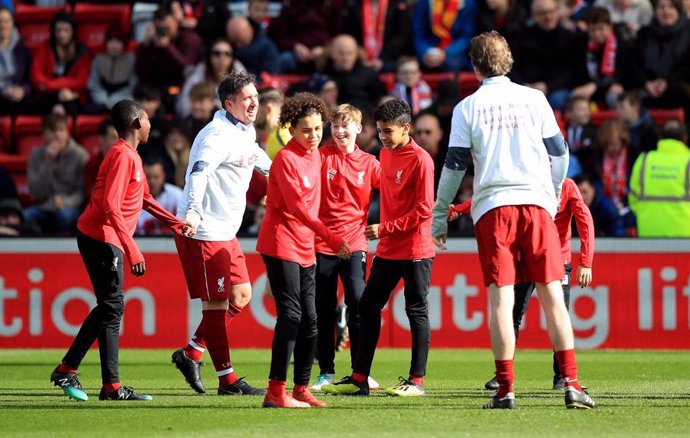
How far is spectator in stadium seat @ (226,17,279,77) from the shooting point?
18.4 m

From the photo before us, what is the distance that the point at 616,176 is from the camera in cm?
1591

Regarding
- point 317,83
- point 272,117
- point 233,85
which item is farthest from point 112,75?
point 233,85

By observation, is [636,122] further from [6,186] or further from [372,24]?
[6,186]

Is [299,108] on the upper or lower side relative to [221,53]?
lower

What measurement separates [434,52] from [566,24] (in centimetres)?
175

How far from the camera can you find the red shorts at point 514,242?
327 inches

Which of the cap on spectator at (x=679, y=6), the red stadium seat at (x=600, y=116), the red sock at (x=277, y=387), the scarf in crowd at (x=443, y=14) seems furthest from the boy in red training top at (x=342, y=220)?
the scarf in crowd at (x=443, y=14)

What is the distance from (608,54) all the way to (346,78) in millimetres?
3367

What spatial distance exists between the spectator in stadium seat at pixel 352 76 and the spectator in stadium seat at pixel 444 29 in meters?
1.25

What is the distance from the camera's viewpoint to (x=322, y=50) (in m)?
18.1

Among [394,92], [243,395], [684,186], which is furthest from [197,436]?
[394,92]

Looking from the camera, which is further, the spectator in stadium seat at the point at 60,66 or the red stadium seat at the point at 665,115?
the spectator in stadium seat at the point at 60,66

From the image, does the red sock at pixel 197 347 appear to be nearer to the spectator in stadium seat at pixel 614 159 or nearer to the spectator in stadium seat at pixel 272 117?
the spectator in stadium seat at pixel 272 117

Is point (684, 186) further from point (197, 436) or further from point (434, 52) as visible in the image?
point (197, 436)
